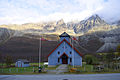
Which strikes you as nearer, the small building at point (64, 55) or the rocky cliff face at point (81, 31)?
the small building at point (64, 55)

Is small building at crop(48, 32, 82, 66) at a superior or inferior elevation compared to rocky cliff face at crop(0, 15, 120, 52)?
inferior

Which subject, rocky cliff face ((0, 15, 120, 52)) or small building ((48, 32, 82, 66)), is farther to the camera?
rocky cliff face ((0, 15, 120, 52))

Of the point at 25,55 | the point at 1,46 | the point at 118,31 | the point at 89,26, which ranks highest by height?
the point at 89,26

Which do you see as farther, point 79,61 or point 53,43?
point 53,43

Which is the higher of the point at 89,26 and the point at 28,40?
the point at 89,26

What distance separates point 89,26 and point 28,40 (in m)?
100

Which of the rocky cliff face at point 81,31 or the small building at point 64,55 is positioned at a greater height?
the rocky cliff face at point 81,31

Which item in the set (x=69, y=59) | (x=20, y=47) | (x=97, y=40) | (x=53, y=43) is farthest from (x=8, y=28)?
(x=69, y=59)

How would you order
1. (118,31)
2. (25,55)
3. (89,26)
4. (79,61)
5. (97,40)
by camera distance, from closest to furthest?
(79,61) → (25,55) → (97,40) → (118,31) → (89,26)

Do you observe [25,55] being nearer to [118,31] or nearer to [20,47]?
[20,47]

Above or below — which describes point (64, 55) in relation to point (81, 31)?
below

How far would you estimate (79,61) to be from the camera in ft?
129

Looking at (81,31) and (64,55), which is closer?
(64,55)

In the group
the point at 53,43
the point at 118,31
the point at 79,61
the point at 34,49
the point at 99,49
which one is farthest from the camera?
the point at 118,31
